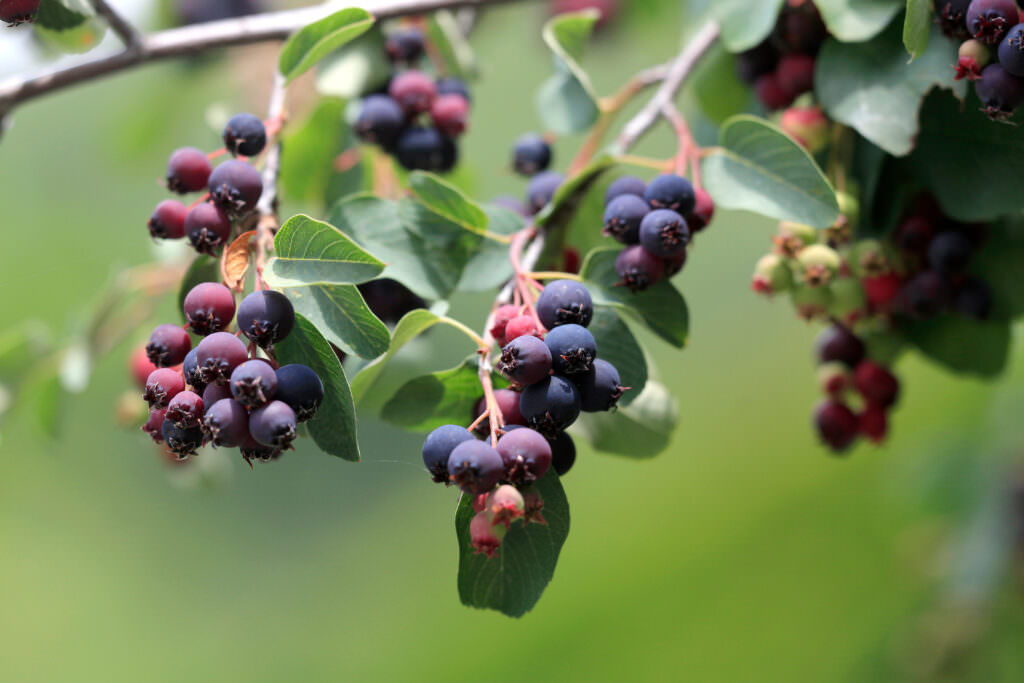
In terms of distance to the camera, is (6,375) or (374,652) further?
(374,652)

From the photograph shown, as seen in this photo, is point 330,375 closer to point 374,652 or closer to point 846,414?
point 846,414

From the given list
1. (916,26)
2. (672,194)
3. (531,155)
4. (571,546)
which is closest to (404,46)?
(531,155)

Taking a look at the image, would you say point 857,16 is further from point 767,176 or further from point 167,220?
point 167,220

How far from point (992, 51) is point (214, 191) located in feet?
2.08

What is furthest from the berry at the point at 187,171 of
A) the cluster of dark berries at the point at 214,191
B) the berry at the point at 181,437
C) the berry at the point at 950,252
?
the berry at the point at 950,252

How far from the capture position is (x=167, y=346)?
0.60 meters

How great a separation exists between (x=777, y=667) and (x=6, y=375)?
2.50m

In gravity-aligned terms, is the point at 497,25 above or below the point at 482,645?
above

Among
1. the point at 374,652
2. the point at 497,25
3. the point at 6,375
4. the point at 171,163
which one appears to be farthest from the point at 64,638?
the point at 171,163

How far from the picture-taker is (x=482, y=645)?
304 cm

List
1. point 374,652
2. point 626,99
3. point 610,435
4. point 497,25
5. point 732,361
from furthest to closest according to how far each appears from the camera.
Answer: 1. point 732,361
2. point 374,652
3. point 497,25
4. point 626,99
5. point 610,435

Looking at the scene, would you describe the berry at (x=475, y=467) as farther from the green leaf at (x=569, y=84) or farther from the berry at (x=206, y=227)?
the green leaf at (x=569, y=84)

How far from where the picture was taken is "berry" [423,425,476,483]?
56 cm

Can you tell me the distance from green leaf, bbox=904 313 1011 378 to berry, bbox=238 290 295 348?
2.43 feet
